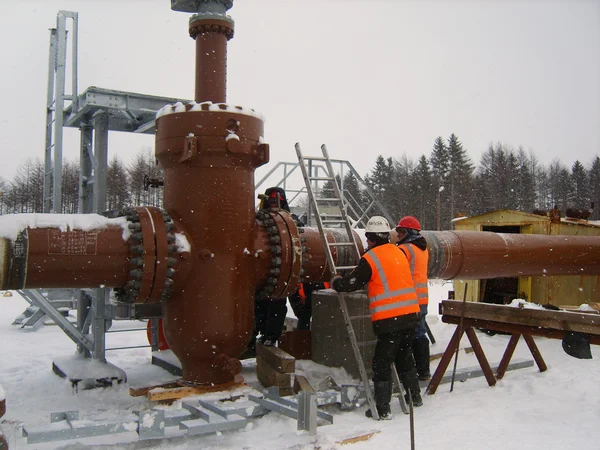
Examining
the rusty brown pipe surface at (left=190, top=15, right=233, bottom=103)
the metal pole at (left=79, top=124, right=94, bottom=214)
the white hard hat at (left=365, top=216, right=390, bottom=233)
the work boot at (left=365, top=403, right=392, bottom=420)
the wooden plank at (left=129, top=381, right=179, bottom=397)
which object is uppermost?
the rusty brown pipe surface at (left=190, top=15, right=233, bottom=103)

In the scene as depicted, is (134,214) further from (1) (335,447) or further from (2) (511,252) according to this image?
(2) (511,252)

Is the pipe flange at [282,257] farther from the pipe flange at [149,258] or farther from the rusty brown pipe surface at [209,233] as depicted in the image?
the pipe flange at [149,258]

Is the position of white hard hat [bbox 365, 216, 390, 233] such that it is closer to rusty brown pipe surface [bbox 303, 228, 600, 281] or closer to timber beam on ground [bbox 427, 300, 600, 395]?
rusty brown pipe surface [bbox 303, 228, 600, 281]

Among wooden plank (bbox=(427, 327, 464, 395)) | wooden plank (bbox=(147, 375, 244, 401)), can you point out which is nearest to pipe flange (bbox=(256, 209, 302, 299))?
wooden plank (bbox=(147, 375, 244, 401))

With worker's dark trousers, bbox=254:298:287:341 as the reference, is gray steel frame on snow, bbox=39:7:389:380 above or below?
above

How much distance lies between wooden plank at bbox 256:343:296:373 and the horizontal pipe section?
2.37 meters

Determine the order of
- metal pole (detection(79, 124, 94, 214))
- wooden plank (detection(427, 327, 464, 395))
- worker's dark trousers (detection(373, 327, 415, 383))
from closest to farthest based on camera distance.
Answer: worker's dark trousers (detection(373, 327, 415, 383))
wooden plank (detection(427, 327, 464, 395))
metal pole (detection(79, 124, 94, 214))

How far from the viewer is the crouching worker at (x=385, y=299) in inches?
220

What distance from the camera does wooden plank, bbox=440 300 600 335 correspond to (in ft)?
18.5

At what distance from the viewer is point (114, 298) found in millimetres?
6020

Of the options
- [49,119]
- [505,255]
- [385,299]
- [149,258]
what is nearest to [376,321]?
[385,299]

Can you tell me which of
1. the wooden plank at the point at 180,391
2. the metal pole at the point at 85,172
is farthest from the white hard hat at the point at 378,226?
the metal pole at the point at 85,172

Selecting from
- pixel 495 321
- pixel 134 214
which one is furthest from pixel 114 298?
pixel 495 321

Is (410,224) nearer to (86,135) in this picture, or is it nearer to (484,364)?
(484,364)
